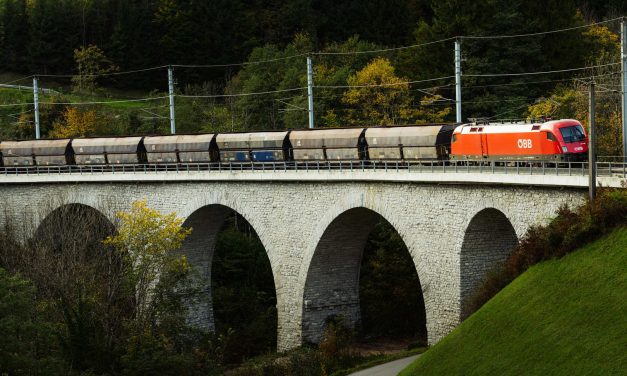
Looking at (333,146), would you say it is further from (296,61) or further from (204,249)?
(296,61)

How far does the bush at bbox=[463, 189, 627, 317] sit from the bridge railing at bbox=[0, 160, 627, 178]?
1.64 m

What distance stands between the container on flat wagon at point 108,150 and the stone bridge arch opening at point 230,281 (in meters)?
6.97

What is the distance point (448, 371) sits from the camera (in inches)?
1232

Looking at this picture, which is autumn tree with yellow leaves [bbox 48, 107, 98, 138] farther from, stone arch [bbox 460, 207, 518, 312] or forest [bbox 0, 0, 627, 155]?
stone arch [bbox 460, 207, 518, 312]

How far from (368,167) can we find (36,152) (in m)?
27.7

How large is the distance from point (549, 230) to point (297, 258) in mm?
18448

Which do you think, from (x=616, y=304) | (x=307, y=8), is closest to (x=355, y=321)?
(x=616, y=304)

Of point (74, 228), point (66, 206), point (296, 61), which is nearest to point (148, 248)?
point (74, 228)

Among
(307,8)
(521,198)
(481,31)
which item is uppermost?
(307,8)

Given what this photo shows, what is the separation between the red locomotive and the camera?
124ft

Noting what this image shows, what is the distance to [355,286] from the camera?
168 feet

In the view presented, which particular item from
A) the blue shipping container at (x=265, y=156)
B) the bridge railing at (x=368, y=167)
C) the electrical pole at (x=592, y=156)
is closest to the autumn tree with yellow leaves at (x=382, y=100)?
the bridge railing at (x=368, y=167)

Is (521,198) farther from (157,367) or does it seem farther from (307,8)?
(307,8)

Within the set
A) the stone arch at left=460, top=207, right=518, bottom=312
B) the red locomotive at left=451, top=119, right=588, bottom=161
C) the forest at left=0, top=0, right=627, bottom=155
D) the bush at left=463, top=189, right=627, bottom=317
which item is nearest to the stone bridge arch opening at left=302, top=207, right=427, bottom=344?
the red locomotive at left=451, top=119, right=588, bottom=161
